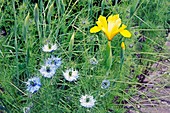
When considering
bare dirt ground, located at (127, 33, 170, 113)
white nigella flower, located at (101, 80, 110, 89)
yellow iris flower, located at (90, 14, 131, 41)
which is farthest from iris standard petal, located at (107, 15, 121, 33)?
bare dirt ground, located at (127, 33, 170, 113)

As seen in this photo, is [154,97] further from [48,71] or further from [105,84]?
[48,71]

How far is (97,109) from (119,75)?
0.82 feet

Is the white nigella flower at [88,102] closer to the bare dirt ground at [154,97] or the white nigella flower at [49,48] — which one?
the white nigella flower at [49,48]

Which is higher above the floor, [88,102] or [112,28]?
[112,28]

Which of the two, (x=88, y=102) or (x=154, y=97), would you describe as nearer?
(x=88, y=102)

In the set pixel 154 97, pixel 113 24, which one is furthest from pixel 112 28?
pixel 154 97

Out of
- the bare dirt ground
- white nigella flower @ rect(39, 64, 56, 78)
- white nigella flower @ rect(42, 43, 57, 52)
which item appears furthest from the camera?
the bare dirt ground

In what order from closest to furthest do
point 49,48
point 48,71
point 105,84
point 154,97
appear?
point 48,71
point 49,48
point 105,84
point 154,97

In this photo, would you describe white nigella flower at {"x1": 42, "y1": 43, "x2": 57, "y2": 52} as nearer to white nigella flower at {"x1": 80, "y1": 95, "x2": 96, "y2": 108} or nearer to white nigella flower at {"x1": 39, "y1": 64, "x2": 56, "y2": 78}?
white nigella flower at {"x1": 39, "y1": 64, "x2": 56, "y2": 78}

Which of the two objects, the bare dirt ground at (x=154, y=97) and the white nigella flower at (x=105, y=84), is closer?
the white nigella flower at (x=105, y=84)

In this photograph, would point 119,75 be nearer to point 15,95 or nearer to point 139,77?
point 15,95

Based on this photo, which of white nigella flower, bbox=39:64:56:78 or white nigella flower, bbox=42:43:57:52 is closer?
white nigella flower, bbox=39:64:56:78

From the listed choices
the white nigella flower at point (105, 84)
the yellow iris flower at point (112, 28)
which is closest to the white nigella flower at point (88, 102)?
the white nigella flower at point (105, 84)

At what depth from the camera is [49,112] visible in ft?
6.84
